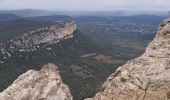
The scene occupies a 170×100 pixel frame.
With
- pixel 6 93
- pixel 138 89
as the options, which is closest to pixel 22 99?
pixel 6 93

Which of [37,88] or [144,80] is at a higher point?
[144,80]

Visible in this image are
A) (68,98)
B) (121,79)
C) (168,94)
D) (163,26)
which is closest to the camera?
(168,94)

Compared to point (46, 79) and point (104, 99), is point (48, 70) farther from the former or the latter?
point (104, 99)

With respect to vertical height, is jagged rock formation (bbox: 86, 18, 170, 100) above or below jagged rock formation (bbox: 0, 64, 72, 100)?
above

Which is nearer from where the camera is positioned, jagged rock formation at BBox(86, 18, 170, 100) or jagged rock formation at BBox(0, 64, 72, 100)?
jagged rock formation at BBox(86, 18, 170, 100)
